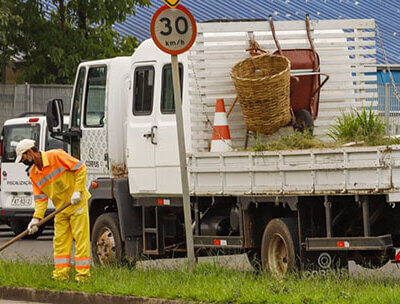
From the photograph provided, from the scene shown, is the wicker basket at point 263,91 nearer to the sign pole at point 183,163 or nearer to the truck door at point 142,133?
the sign pole at point 183,163

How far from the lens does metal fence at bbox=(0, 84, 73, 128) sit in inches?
1107

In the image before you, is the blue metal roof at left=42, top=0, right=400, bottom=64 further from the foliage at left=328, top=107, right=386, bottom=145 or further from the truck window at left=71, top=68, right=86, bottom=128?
the foliage at left=328, top=107, right=386, bottom=145

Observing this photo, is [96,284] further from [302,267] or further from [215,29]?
[215,29]

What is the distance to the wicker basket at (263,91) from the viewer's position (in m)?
13.0

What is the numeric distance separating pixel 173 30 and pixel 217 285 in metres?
2.83

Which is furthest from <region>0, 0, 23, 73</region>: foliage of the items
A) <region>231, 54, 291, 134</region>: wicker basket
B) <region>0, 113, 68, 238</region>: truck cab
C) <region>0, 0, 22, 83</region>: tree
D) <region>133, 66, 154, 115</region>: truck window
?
<region>231, 54, 291, 134</region>: wicker basket

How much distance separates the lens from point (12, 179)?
75.1 ft

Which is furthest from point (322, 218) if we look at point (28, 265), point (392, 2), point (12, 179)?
point (392, 2)

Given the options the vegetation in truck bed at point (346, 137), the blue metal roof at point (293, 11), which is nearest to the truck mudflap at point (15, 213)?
the vegetation in truck bed at point (346, 137)

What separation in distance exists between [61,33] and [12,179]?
20.6ft

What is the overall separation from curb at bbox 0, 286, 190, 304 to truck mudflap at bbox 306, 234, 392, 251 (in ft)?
6.18

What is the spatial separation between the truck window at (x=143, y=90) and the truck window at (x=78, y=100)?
1.27 m

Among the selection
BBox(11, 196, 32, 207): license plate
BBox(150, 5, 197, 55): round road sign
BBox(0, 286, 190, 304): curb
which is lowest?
BBox(0, 286, 190, 304): curb

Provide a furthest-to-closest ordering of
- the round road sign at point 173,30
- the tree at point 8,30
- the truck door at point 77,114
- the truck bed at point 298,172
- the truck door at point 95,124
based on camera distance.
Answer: the tree at point 8,30 → the truck door at point 77,114 → the truck door at point 95,124 → the round road sign at point 173,30 → the truck bed at point 298,172
